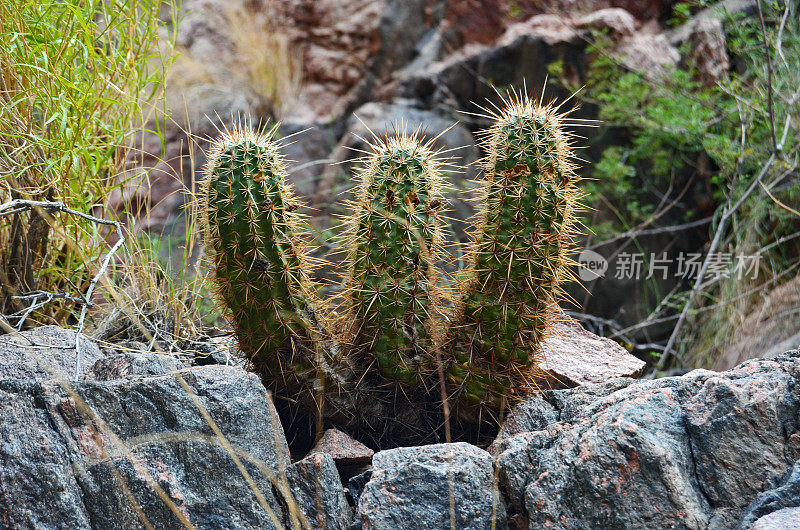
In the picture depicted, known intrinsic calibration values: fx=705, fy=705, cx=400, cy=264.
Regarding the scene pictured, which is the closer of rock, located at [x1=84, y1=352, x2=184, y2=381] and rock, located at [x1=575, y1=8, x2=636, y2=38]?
rock, located at [x1=84, y1=352, x2=184, y2=381]

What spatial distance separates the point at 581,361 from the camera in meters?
2.52

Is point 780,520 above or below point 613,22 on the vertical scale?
below

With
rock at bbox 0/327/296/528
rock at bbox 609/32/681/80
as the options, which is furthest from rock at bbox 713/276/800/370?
rock at bbox 0/327/296/528

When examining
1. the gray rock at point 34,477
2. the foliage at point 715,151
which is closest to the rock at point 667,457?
the gray rock at point 34,477

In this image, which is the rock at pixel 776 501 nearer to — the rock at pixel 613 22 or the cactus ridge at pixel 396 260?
the cactus ridge at pixel 396 260

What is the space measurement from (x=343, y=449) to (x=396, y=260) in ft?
1.74

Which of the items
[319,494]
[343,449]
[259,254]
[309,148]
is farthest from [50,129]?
[309,148]

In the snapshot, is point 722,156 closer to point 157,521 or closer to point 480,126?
point 480,126

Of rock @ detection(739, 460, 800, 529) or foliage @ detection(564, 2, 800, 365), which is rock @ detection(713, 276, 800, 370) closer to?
foliage @ detection(564, 2, 800, 365)

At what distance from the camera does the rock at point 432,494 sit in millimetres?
1540

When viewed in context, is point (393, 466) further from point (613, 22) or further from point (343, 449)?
point (613, 22)

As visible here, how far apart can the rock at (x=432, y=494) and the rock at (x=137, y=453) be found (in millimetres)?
239

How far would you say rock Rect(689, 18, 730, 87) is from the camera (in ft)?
16.6

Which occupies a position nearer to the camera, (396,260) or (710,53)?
(396,260)
